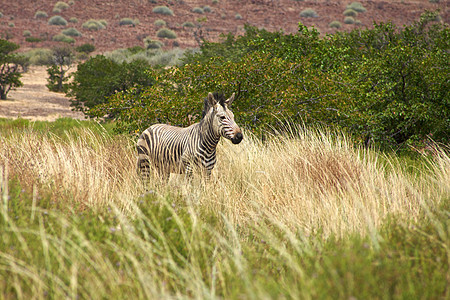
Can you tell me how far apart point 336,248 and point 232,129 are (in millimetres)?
2665

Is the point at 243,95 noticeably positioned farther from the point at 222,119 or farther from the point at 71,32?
the point at 71,32

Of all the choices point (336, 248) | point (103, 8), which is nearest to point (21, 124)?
point (336, 248)

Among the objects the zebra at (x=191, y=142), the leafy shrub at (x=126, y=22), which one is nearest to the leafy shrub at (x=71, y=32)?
the leafy shrub at (x=126, y=22)

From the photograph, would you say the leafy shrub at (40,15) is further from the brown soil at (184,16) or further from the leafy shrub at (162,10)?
the leafy shrub at (162,10)

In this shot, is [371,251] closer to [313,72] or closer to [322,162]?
[322,162]

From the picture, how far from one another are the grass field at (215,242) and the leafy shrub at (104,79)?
1229 cm

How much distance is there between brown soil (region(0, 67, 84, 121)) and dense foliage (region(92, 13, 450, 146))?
1243 cm

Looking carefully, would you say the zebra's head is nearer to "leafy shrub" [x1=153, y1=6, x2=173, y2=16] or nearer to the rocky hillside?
the rocky hillside

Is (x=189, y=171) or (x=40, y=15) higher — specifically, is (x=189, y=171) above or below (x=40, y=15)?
below

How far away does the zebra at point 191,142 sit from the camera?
21.3 ft

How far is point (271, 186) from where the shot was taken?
708 centimetres

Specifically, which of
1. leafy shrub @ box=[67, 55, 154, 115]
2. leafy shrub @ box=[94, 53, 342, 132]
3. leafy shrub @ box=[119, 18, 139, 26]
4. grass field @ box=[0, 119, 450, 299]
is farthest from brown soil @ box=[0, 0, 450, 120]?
grass field @ box=[0, 119, 450, 299]

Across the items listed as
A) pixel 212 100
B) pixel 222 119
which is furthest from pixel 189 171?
pixel 212 100

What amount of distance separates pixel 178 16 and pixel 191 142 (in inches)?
2584
